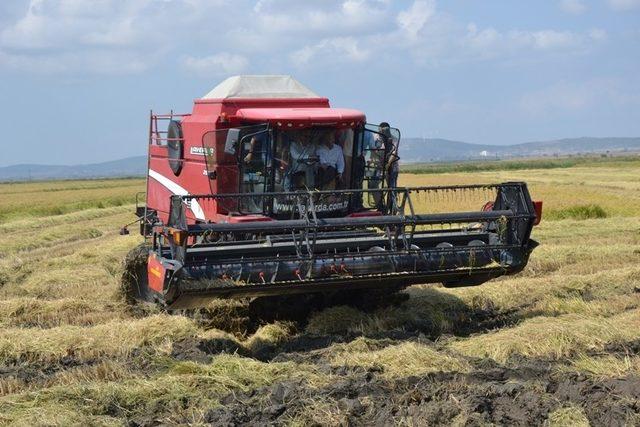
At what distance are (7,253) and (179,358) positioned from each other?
40.3 ft

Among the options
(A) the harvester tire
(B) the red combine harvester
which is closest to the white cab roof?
(B) the red combine harvester

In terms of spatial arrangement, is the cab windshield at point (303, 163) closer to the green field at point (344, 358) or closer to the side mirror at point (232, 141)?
the side mirror at point (232, 141)

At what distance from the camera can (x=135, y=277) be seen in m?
9.52

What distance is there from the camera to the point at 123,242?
16.4 metres

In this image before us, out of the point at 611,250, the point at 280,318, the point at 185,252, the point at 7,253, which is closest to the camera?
the point at 185,252

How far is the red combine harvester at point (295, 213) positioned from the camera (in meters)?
7.61

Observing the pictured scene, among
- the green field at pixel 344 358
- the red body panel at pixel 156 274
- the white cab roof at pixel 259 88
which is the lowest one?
the green field at pixel 344 358

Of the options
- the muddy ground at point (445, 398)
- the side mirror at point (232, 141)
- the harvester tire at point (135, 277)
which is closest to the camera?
the muddy ground at point (445, 398)

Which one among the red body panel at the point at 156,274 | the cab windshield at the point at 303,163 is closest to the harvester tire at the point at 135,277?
the cab windshield at the point at 303,163

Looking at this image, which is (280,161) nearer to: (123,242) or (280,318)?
(280,318)

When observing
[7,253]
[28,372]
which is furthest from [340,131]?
[7,253]

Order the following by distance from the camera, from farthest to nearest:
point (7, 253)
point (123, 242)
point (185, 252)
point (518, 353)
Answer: point (7, 253) < point (123, 242) < point (185, 252) < point (518, 353)

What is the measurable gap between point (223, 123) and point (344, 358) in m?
3.74

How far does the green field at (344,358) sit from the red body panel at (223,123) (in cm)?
130
